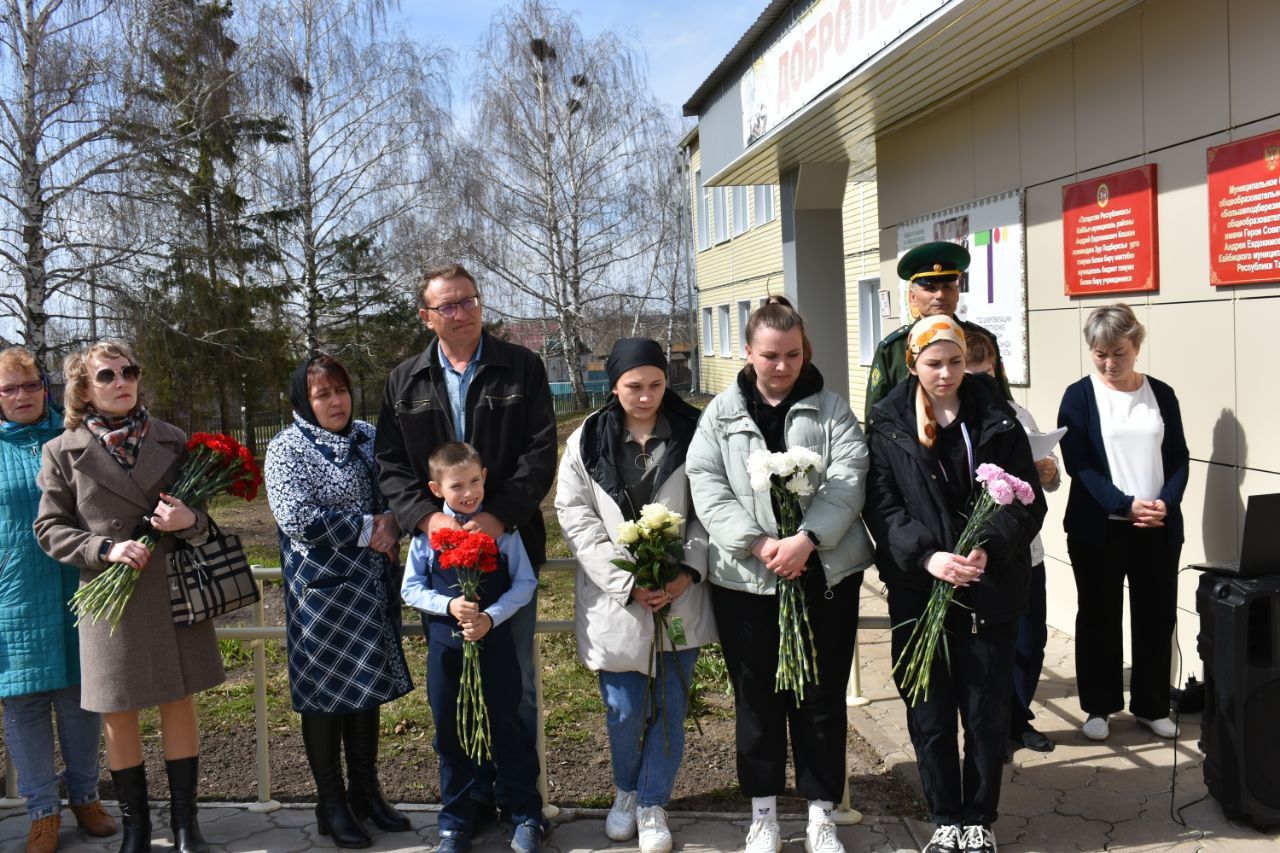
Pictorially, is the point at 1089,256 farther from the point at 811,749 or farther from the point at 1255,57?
the point at 811,749

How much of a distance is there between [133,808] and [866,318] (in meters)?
16.0

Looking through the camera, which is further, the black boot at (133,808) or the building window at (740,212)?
the building window at (740,212)

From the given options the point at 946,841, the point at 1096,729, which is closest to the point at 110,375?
the point at 946,841

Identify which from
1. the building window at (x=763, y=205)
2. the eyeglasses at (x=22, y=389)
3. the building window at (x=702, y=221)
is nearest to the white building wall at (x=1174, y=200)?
the eyeglasses at (x=22, y=389)

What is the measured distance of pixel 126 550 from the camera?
3.66 meters

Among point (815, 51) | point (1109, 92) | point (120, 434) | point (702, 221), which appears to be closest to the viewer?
point (120, 434)

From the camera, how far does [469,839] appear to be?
12.6 feet

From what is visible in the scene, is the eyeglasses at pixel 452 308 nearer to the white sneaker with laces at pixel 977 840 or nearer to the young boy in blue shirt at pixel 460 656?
the young boy in blue shirt at pixel 460 656

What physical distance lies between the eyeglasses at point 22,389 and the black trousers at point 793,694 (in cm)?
280

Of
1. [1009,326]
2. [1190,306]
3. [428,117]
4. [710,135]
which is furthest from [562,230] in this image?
[1190,306]

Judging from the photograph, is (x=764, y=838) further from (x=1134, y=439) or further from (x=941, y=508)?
(x=1134, y=439)

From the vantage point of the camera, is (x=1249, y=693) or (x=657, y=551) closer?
(x=657, y=551)

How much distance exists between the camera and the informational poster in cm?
678

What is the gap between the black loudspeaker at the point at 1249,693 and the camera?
368cm
